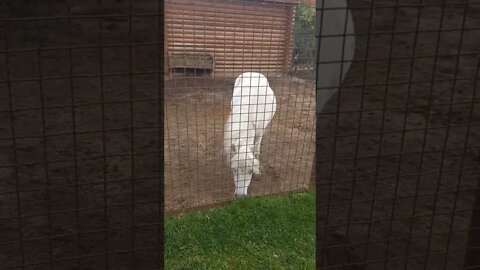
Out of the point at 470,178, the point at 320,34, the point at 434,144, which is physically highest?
the point at 320,34

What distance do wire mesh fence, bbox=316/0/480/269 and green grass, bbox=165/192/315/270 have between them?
77.9 inches

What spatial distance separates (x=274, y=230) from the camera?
396 cm

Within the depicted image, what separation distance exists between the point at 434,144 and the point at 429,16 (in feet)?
1.26
